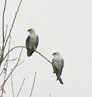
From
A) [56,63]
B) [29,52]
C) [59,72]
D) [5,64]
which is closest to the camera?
[5,64]

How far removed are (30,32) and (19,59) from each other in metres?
4.76

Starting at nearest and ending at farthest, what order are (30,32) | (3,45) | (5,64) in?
(3,45), (5,64), (30,32)

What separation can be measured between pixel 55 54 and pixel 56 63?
1.21ft

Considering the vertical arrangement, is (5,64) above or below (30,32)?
below

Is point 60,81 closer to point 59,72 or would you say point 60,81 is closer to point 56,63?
point 59,72

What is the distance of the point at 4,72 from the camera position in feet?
15.0

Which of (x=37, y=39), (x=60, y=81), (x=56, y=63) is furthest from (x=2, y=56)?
(x=37, y=39)

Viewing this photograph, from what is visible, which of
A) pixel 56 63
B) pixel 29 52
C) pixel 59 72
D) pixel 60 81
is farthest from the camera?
pixel 29 52

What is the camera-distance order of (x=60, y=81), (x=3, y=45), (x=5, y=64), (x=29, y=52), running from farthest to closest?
(x=29, y=52)
(x=60, y=81)
(x=5, y=64)
(x=3, y=45)

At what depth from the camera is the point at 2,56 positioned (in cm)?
404

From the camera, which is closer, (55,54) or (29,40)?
(55,54)

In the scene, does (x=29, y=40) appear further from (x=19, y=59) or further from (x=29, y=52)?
(x=19, y=59)

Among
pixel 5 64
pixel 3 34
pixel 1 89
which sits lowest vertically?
pixel 1 89

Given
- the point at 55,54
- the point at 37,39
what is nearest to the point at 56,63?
the point at 55,54
